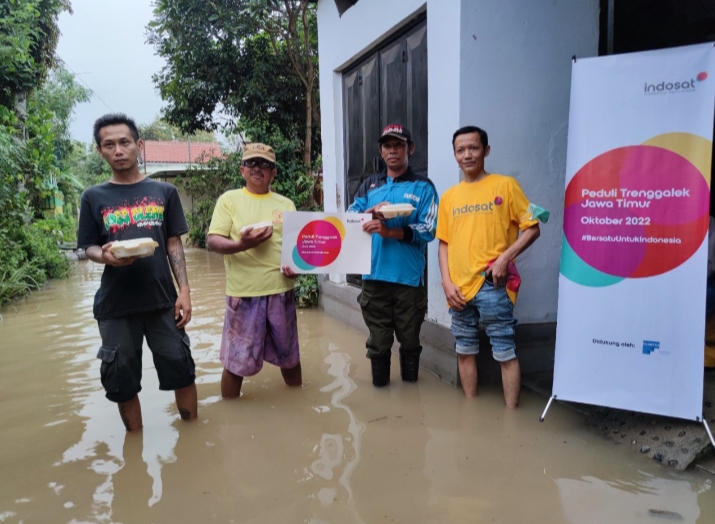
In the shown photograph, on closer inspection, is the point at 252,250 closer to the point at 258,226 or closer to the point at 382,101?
the point at 258,226

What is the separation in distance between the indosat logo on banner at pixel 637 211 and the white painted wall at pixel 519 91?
884 mm

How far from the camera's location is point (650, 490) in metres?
2.25

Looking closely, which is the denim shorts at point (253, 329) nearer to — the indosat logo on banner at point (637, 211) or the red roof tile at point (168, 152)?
the indosat logo on banner at point (637, 211)

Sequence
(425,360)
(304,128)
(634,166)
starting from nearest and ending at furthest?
(634,166), (425,360), (304,128)

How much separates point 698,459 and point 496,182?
176cm

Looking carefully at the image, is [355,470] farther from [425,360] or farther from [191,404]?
[425,360]

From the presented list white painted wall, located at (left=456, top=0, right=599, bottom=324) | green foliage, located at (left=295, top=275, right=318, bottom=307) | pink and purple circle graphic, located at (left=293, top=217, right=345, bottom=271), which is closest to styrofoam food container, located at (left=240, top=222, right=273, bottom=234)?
pink and purple circle graphic, located at (left=293, top=217, right=345, bottom=271)

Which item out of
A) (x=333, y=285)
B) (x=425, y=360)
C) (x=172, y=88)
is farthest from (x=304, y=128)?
(x=425, y=360)

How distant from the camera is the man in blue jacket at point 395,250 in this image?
3.37 meters

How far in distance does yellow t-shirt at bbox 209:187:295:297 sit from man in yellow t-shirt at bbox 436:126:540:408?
1127 mm

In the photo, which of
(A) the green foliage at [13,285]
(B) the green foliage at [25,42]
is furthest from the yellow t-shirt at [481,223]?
(B) the green foliage at [25,42]

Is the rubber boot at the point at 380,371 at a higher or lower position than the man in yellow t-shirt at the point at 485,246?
lower

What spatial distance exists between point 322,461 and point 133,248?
144 centimetres

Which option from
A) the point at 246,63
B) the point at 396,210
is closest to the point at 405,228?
the point at 396,210
